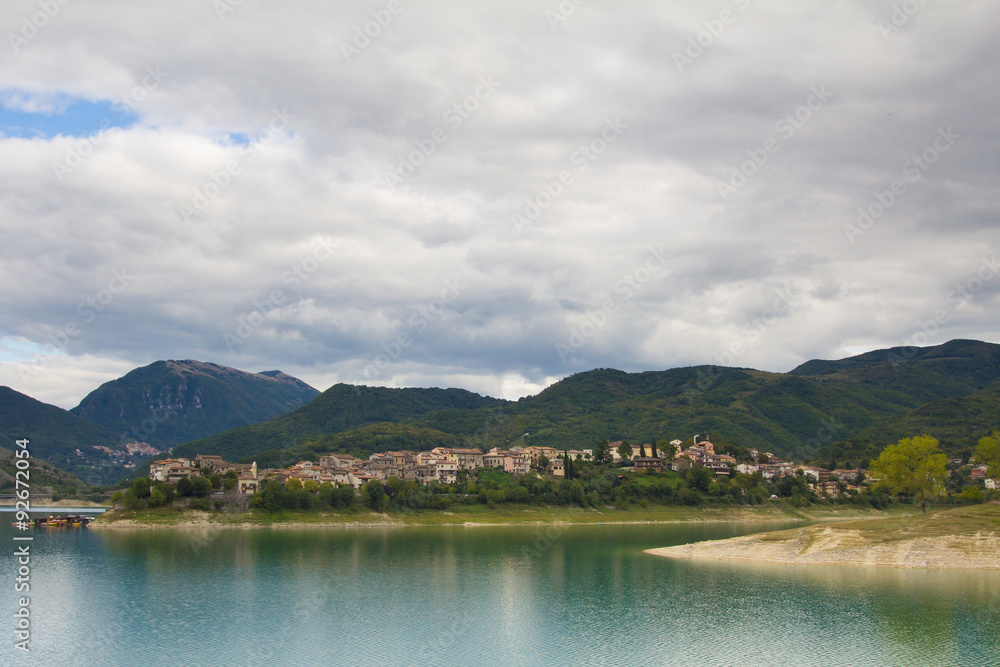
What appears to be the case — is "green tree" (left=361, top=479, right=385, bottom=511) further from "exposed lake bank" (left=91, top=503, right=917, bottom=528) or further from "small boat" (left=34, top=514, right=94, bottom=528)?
"small boat" (left=34, top=514, right=94, bottom=528)

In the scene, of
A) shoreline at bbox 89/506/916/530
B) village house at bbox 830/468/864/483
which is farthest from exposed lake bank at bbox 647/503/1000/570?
village house at bbox 830/468/864/483

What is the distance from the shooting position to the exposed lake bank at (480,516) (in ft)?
326

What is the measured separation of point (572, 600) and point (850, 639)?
17688 mm

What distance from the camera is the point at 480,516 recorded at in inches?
4414

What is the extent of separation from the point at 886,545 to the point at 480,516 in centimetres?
6127

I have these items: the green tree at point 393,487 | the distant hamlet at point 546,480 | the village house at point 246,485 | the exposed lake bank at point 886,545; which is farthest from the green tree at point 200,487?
the exposed lake bank at point 886,545

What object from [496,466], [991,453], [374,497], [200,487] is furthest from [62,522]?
[991,453]

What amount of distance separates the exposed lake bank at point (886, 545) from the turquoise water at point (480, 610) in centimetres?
329

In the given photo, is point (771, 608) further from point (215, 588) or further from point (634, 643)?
point (215, 588)

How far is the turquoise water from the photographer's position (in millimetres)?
36281

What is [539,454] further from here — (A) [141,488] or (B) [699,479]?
(A) [141,488]

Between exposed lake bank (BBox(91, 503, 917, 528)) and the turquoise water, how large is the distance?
25560mm

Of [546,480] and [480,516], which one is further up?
[546,480]

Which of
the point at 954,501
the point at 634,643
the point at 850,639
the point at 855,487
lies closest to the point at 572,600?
the point at 634,643
